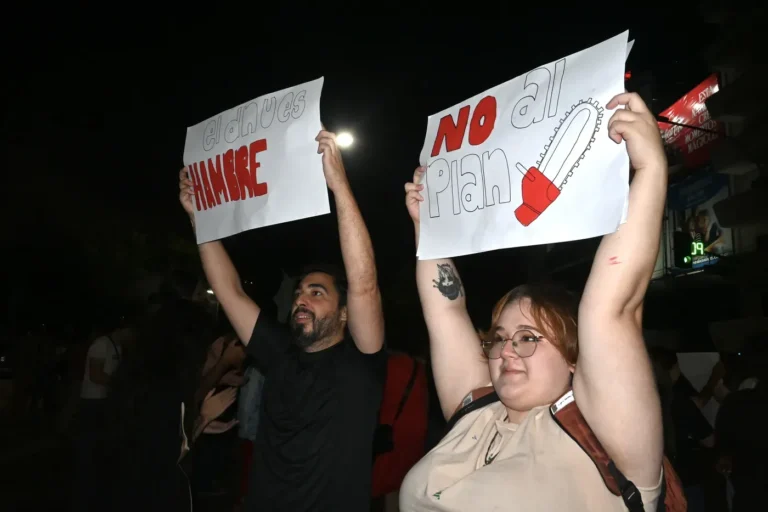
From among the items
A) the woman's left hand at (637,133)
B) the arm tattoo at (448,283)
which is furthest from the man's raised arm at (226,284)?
the woman's left hand at (637,133)

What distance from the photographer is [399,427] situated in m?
3.95

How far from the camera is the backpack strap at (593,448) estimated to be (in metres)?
1.78

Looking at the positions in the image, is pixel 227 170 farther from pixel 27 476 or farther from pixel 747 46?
pixel 747 46

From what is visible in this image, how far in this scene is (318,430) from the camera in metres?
3.09

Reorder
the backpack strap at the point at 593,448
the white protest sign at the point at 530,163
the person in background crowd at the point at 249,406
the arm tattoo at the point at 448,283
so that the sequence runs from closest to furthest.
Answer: the backpack strap at the point at 593,448 < the white protest sign at the point at 530,163 < the arm tattoo at the point at 448,283 < the person in background crowd at the point at 249,406

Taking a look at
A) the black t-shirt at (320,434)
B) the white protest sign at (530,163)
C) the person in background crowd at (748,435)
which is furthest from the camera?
the person in background crowd at (748,435)

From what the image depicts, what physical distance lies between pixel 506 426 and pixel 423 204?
3.55ft

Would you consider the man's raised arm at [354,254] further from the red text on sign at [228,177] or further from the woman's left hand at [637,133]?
the woman's left hand at [637,133]

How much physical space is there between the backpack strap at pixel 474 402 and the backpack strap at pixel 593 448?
16.8 inches

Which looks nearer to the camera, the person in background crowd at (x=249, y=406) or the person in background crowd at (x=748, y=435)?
the person in background crowd at (x=748, y=435)

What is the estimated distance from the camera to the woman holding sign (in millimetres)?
1802

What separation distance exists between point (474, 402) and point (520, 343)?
13.4 inches

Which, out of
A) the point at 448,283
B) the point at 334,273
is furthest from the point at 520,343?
the point at 334,273

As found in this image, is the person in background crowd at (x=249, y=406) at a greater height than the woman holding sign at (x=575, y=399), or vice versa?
the woman holding sign at (x=575, y=399)
